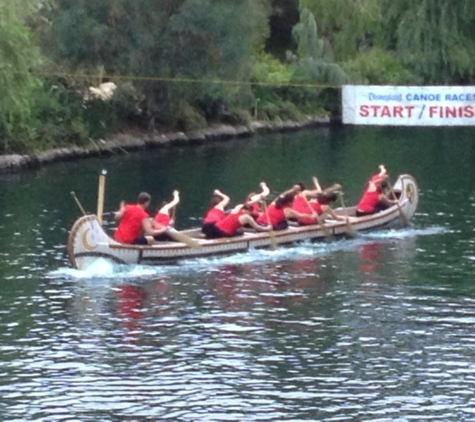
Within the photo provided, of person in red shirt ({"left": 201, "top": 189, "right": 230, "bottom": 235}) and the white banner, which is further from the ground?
the white banner

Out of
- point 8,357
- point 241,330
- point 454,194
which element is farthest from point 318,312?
point 454,194

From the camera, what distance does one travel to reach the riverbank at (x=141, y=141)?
153 ft

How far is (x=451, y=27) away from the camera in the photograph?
5588cm

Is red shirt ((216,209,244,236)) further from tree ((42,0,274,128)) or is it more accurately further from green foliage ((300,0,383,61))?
green foliage ((300,0,383,61))

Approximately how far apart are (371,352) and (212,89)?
34581mm

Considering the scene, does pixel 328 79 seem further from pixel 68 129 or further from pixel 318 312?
pixel 318 312

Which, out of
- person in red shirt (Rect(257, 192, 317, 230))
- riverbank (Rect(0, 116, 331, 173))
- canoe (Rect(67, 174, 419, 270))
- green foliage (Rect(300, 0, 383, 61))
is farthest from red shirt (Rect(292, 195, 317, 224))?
green foliage (Rect(300, 0, 383, 61))

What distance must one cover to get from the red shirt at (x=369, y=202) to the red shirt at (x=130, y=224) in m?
7.97

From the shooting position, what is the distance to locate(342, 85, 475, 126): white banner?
106 feet

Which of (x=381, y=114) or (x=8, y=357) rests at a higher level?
(x=381, y=114)

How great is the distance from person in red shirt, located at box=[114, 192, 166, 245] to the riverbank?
1866cm

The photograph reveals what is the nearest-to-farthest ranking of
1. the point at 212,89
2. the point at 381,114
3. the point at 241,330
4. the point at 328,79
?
the point at 241,330
the point at 381,114
the point at 212,89
the point at 328,79

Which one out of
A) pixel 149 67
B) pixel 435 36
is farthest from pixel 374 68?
pixel 149 67

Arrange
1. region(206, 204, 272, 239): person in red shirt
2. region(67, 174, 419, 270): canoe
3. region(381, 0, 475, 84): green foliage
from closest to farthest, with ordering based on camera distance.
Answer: region(67, 174, 419, 270): canoe, region(206, 204, 272, 239): person in red shirt, region(381, 0, 475, 84): green foliage
